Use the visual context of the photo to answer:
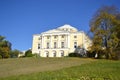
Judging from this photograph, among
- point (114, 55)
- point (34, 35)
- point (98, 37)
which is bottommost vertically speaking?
point (114, 55)

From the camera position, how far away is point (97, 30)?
164 ft

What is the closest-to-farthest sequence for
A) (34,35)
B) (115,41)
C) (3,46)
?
(115,41), (3,46), (34,35)

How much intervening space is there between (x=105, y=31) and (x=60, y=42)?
3602 centimetres

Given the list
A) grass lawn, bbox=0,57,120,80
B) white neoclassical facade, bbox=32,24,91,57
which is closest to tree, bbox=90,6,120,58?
grass lawn, bbox=0,57,120,80

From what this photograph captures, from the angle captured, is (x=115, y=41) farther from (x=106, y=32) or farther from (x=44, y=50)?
(x=44, y=50)

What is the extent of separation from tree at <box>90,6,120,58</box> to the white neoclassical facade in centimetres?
3126

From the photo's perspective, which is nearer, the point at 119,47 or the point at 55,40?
the point at 119,47

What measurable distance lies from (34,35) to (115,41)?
154 ft

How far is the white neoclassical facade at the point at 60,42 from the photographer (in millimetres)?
82688

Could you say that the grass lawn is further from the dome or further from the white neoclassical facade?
the dome

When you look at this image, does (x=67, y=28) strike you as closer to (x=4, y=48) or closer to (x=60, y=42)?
(x=60, y=42)

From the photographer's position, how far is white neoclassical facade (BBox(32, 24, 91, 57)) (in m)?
82.7

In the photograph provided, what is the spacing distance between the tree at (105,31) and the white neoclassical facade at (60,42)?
31.3 meters

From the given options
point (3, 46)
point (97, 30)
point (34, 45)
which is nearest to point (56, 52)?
point (34, 45)
